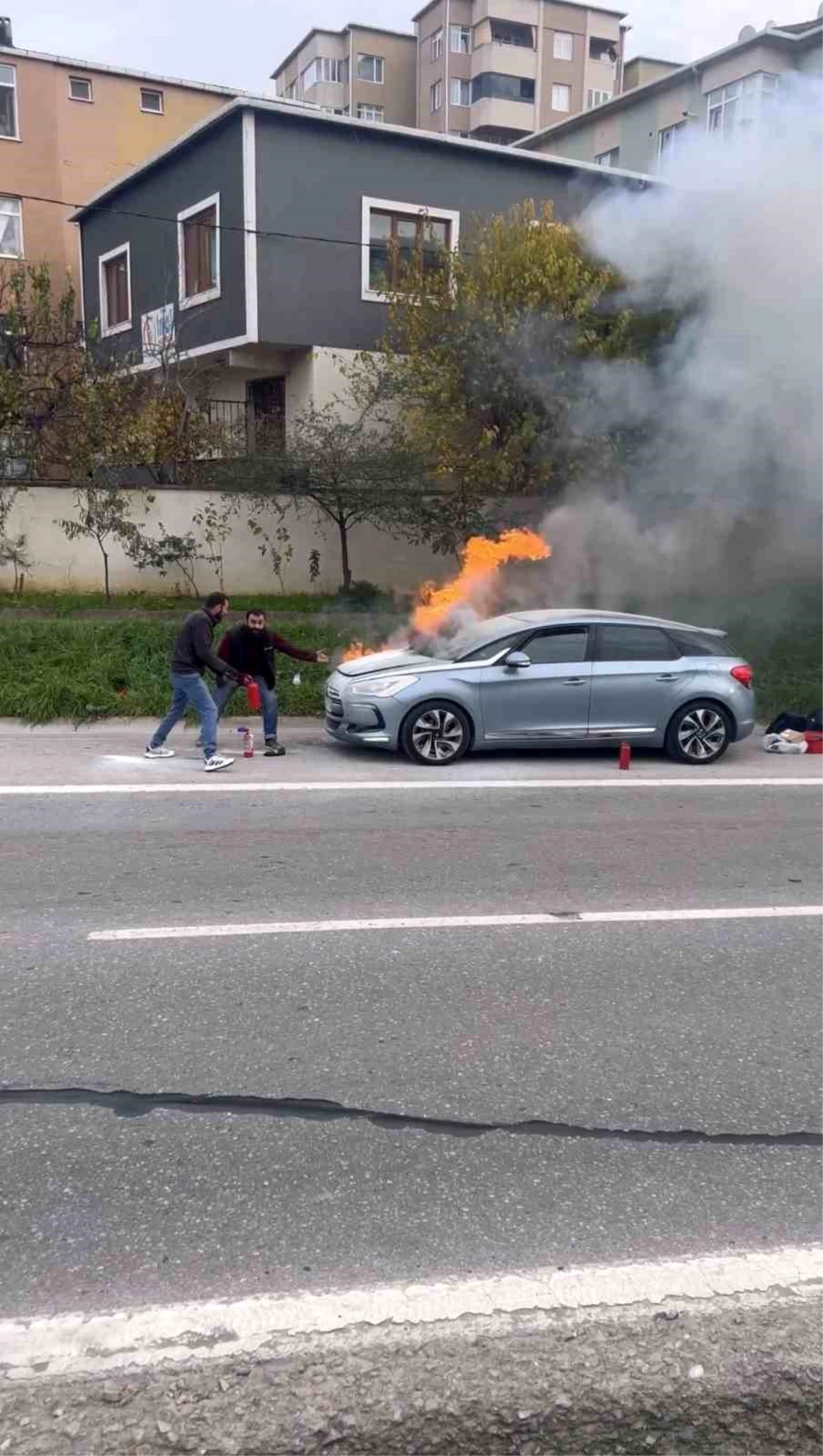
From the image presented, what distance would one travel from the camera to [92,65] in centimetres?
2939

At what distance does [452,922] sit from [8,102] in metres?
31.1

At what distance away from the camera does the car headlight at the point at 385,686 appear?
9945 mm

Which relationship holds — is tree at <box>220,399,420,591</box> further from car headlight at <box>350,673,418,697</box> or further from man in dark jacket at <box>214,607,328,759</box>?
car headlight at <box>350,673,418,697</box>

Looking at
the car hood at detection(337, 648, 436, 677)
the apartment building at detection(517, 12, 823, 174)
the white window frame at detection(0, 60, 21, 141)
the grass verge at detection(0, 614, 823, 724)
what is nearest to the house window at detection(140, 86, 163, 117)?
the white window frame at detection(0, 60, 21, 141)

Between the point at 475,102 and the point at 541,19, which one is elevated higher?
the point at 541,19

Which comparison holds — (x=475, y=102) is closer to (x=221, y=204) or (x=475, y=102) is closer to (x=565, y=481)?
(x=221, y=204)

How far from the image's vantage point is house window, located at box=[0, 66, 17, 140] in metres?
29.3

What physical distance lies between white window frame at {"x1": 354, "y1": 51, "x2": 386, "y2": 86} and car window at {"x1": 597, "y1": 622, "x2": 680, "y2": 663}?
183 ft

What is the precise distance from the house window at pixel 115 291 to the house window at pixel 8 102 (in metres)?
7.34

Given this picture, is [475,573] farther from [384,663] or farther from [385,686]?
[385,686]

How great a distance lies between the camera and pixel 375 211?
65.0 feet

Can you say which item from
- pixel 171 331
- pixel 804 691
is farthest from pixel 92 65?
pixel 804 691

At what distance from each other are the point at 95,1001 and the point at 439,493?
12.6 m

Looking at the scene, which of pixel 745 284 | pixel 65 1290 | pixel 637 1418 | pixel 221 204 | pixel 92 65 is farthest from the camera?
pixel 92 65
